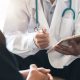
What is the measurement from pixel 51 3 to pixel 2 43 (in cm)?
56

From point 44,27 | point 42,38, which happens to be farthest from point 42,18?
point 42,38

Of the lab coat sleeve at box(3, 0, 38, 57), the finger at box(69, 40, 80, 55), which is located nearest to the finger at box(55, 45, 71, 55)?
the finger at box(69, 40, 80, 55)

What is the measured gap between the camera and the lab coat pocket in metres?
1.31

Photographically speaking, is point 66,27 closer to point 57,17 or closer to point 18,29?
point 57,17

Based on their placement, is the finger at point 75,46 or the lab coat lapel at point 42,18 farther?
the lab coat lapel at point 42,18

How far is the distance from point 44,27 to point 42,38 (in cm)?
12

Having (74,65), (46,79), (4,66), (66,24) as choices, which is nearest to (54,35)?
(66,24)

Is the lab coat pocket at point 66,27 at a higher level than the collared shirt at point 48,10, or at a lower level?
lower

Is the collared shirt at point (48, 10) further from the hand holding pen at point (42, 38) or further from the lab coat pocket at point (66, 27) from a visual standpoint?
the hand holding pen at point (42, 38)

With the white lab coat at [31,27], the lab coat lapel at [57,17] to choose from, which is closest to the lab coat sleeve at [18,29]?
the white lab coat at [31,27]

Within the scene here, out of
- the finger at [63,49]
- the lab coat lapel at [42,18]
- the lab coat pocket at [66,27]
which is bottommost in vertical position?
the finger at [63,49]

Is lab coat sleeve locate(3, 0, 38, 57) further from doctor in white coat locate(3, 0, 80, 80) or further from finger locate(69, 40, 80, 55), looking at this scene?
finger locate(69, 40, 80, 55)

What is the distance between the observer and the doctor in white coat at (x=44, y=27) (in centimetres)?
129

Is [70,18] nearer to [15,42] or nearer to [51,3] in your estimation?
[51,3]
